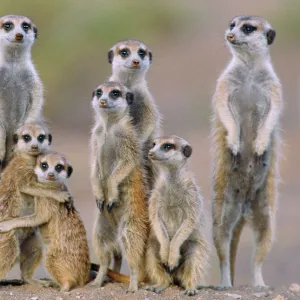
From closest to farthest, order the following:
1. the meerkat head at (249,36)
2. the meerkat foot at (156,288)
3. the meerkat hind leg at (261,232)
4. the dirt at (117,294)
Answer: the dirt at (117,294) → the meerkat foot at (156,288) → the meerkat hind leg at (261,232) → the meerkat head at (249,36)

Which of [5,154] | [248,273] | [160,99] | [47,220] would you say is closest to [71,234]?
[47,220]

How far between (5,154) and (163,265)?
143 cm

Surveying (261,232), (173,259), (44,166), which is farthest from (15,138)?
(261,232)

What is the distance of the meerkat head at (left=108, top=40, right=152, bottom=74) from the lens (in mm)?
8633

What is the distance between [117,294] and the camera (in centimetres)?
771

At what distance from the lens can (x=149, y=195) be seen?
8.10 metres

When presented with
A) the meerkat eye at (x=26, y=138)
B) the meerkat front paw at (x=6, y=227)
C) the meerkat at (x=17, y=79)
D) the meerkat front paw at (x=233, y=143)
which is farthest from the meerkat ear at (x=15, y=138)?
the meerkat front paw at (x=233, y=143)

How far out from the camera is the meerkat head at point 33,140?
319 inches

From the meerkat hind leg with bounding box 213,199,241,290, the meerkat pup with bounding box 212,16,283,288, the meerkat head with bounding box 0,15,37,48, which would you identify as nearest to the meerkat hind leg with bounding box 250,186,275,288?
the meerkat pup with bounding box 212,16,283,288

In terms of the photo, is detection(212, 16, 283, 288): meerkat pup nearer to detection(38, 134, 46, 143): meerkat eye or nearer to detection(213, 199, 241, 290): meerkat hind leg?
detection(213, 199, 241, 290): meerkat hind leg

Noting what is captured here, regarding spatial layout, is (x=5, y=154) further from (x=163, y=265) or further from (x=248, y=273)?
(x=248, y=273)

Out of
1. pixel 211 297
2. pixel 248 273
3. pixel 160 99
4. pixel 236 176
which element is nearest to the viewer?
pixel 211 297

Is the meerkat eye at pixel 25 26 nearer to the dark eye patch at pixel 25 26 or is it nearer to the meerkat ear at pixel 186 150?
the dark eye patch at pixel 25 26

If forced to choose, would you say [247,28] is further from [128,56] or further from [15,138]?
[15,138]
